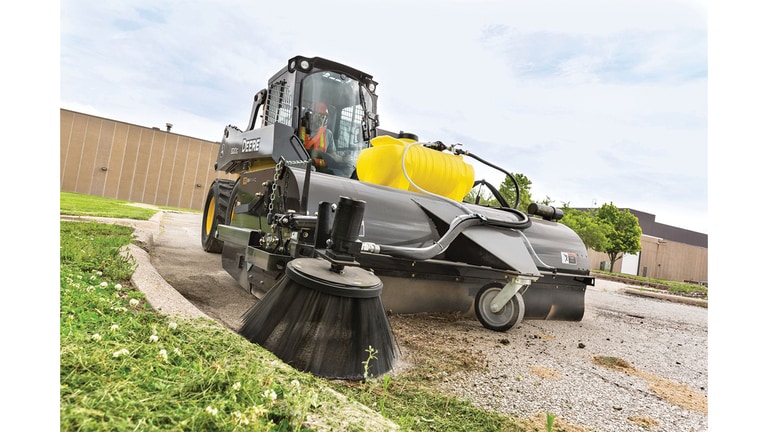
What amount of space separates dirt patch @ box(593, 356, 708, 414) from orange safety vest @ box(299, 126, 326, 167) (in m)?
3.23

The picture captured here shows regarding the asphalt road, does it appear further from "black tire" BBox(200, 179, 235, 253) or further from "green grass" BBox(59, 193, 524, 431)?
"black tire" BBox(200, 179, 235, 253)

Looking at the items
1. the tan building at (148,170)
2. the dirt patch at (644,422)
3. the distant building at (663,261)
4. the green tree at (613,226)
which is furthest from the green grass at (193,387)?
the distant building at (663,261)

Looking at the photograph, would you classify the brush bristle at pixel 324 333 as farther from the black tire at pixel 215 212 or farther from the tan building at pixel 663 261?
the tan building at pixel 663 261

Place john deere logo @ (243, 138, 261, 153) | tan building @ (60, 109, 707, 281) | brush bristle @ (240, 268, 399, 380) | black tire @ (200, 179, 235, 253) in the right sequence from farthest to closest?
A: tan building @ (60, 109, 707, 281)
black tire @ (200, 179, 235, 253)
john deere logo @ (243, 138, 261, 153)
brush bristle @ (240, 268, 399, 380)

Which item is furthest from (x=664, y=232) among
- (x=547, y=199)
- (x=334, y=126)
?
(x=334, y=126)

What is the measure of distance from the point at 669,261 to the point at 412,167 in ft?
89.3

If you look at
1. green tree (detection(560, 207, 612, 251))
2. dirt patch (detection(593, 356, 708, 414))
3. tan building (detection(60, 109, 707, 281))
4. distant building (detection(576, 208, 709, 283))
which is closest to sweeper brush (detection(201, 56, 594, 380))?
dirt patch (detection(593, 356, 708, 414))

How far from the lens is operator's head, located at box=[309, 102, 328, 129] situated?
515cm

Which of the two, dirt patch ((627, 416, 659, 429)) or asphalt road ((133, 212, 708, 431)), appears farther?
asphalt road ((133, 212, 708, 431))

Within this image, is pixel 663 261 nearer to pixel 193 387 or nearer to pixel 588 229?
pixel 588 229

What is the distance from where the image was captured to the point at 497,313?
365cm

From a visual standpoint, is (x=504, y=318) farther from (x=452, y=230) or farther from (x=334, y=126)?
(x=334, y=126)

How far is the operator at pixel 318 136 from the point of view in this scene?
200 inches

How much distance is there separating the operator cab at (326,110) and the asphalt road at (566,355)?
169 centimetres
